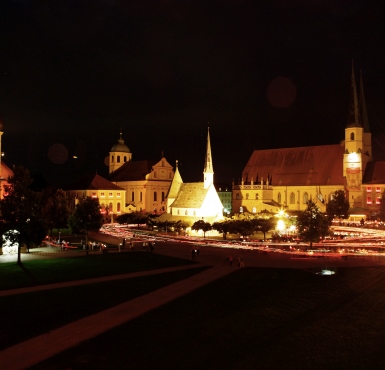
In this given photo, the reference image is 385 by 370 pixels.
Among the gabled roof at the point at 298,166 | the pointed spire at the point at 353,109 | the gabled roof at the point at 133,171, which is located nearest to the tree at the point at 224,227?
the gabled roof at the point at 298,166

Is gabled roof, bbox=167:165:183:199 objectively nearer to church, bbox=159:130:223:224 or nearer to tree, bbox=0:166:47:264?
church, bbox=159:130:223:224

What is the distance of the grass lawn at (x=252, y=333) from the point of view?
15.2 meters

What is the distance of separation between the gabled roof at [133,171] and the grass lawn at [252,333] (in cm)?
7202

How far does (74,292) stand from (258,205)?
66587 millimetres

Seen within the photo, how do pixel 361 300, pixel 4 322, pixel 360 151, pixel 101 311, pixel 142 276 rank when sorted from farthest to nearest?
1. pixel 360 151
2. pixel 142 276
3. pixel 361 300
4. pixel 101 311
5. pixel 4 322

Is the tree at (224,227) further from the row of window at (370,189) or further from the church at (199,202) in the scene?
the row of window at (370,189)

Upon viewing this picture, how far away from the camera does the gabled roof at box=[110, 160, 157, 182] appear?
9820 cm

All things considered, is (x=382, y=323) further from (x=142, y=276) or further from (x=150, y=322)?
(x=142, y=276)

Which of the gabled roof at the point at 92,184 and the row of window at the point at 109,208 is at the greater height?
the gabled roof at the point at 92,184

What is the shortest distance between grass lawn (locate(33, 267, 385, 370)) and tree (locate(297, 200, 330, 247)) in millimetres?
16288

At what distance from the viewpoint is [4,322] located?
63.5 feet

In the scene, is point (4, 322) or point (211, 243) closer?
point (4, 322)

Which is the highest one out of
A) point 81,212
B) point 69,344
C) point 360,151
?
point 360,151

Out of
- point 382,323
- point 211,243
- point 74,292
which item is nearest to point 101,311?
point 74,292
